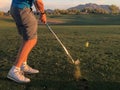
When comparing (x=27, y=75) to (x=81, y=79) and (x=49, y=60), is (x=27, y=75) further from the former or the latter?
(x=49, y=60)

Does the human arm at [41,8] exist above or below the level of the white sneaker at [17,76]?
above

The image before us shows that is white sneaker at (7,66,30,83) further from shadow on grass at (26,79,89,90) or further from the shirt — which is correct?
the shirt

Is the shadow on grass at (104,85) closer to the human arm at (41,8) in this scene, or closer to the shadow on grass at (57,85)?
the shadow on grass at (57,85)

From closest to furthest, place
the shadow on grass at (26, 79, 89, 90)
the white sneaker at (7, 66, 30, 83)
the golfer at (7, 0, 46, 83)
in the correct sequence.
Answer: the shadow on grass at (26, 79, 89, 90) < the white sneaker at (7, 66, 30, 83) < the golfer at (7, 0, 46, 83)

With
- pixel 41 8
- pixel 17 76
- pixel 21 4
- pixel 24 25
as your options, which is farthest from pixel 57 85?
pixel 21 4

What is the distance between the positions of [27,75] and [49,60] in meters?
1.91

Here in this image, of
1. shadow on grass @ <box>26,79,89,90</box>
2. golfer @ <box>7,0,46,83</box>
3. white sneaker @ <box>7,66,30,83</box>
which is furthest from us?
golfer @ <box>7,0,46,83</box>

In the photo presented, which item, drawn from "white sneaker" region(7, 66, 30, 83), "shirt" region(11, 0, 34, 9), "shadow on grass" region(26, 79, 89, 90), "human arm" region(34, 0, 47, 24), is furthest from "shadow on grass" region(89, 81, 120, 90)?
"shirt" region(11, 0, 34, 9)

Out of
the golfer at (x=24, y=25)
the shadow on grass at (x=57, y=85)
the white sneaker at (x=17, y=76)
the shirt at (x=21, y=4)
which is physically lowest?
the shadow on grass at (x=57, y=85)

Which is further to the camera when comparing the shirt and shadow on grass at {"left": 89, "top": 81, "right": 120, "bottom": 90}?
the shirt

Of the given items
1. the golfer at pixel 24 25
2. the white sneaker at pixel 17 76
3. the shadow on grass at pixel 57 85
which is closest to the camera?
the shadow on grass at pixel 57 85

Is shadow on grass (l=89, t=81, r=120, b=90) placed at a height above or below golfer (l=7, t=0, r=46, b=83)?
below

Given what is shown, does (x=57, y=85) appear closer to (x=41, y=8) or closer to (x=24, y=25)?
(x=24, y=25)

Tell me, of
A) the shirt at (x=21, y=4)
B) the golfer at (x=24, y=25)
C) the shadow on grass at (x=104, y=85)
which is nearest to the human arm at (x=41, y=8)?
the golfer at (x=24, y=25)
